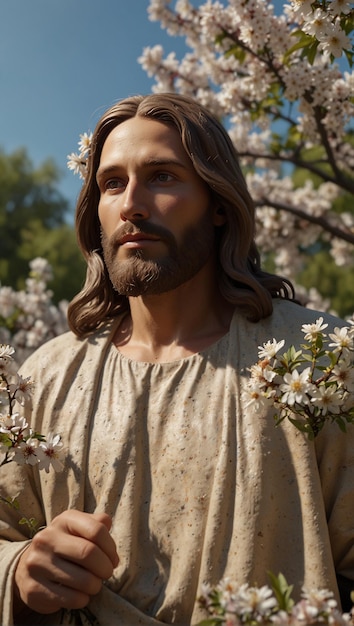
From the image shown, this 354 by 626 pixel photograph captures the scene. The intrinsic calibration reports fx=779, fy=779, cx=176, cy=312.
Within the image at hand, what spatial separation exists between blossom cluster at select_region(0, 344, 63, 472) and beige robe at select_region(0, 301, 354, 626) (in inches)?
5.2

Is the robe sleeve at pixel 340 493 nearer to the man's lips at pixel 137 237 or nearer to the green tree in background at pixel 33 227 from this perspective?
the man's lips at pixel 137 237

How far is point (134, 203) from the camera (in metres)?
2.59

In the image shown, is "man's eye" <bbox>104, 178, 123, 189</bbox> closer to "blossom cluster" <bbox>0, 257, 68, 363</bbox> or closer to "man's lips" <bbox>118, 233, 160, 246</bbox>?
"man's lips" <bbox>118, 233, 160, 246</bbox>

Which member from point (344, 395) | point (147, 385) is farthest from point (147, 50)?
point (344, 395)

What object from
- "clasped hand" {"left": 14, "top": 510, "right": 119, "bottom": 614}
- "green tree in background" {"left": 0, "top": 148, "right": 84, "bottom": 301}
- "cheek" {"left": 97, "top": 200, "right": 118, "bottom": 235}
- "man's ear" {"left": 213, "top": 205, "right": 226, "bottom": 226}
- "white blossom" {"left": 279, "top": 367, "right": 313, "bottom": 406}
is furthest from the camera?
"green tree in background" {"left": 0, "top": 148, "right": 84, "bottom": 301}

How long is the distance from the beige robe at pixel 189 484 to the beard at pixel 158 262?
251mm

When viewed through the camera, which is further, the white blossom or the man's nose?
the man's nose

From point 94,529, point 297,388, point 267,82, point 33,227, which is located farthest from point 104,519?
point 33,227

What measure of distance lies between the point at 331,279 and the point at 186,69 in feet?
47.0

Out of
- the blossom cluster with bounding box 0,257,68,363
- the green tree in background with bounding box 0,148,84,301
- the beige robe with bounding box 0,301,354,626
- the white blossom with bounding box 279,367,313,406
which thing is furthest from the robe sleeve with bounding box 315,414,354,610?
the green tree in background with bounding box 0,148,84,301

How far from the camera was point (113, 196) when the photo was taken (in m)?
A: 2.73

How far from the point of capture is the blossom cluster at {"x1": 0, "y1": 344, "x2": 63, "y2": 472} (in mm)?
2402

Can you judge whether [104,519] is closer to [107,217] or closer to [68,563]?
[68,563]

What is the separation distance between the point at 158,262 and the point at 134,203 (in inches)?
8.3
